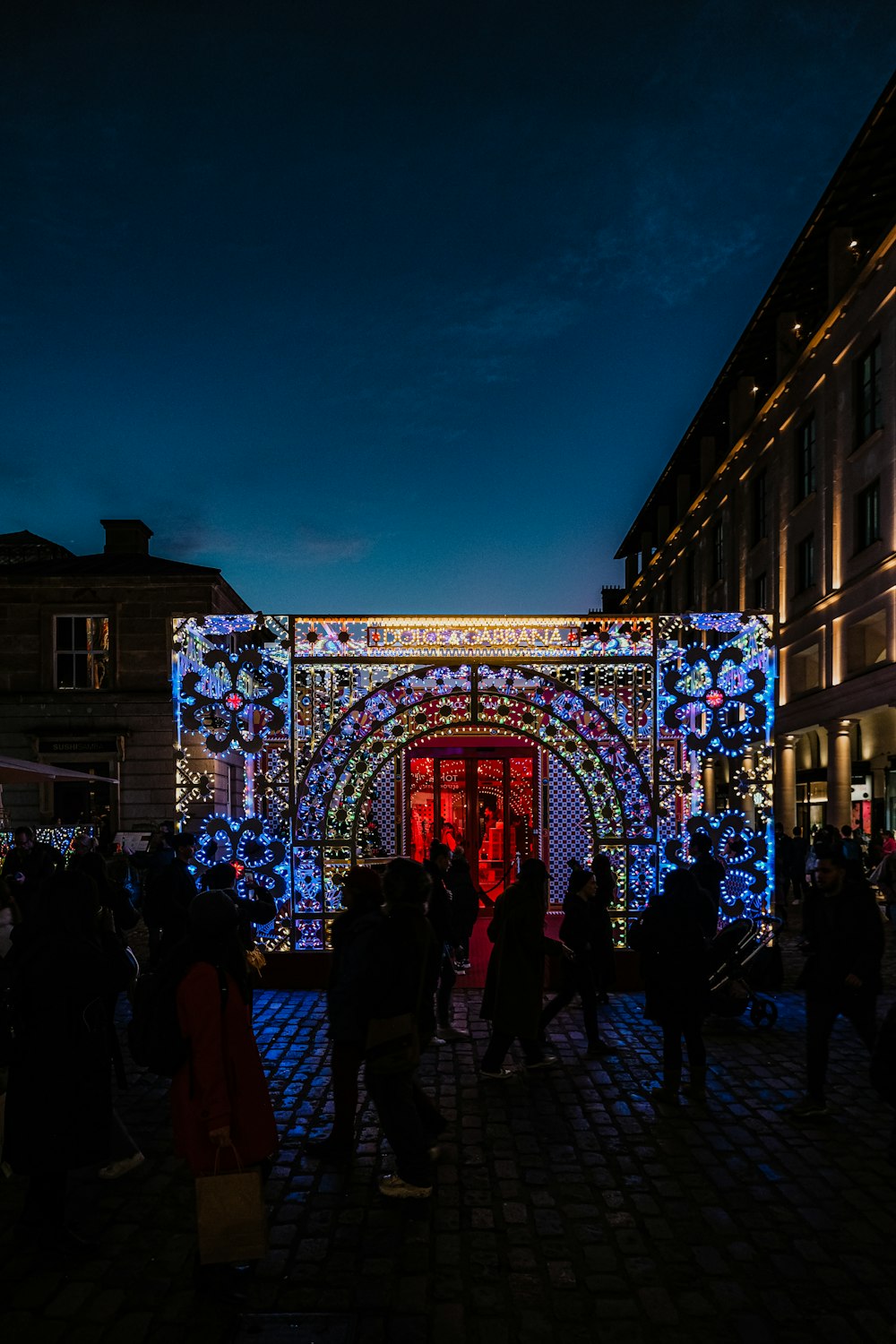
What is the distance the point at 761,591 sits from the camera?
99.1 feet

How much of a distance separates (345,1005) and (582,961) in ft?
11.3

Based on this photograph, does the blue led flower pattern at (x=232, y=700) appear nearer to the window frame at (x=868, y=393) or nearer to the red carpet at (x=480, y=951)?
the red carpet at (x=480, y=951)

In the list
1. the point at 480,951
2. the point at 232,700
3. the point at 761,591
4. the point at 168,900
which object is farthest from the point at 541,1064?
the point at 761,591

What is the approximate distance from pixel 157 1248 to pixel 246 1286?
0.66 meters

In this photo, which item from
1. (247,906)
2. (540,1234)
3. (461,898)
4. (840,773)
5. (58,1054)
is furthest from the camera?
(840,773)

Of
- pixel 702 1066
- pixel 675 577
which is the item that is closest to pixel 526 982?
pixel 702 1066

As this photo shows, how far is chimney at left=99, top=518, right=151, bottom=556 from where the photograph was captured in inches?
1233

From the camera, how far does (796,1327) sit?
4.15 metres

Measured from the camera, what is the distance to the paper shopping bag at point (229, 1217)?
4082mm

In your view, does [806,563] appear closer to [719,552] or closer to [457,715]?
[719,552]

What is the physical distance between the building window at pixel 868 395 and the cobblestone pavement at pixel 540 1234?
17.3 meters

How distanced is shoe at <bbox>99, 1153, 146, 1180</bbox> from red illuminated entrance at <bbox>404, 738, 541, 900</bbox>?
11.6 m

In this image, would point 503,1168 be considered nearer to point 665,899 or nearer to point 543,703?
point 665,899

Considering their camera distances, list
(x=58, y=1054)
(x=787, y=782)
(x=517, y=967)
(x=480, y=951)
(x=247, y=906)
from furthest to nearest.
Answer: (x=787, y=782), (x=480, y=951), (x=247, y=906), (x=517, y=967), (x=58, y=1054)
